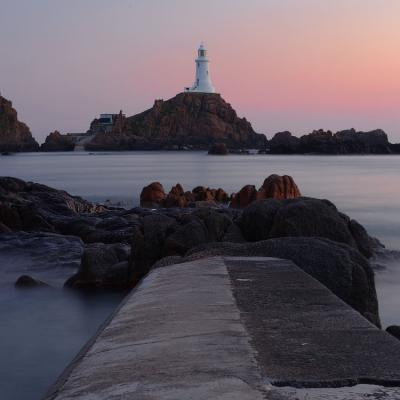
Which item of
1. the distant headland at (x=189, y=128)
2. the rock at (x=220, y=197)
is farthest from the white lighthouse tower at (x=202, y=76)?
the rock at (x=220, y=197)

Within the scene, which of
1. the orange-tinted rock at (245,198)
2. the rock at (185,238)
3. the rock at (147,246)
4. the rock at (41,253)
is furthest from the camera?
the orange-tinted rock at (245,198)

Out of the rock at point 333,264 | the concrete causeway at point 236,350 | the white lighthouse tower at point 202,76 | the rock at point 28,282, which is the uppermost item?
the white lighthouse tower at point 202,76

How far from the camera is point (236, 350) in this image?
4.18 m

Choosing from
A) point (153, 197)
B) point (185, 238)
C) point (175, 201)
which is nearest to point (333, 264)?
point (185, 238)

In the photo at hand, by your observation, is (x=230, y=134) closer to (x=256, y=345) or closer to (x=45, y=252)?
(x=45, y=252)

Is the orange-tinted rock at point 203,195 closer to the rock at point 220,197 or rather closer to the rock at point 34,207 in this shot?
the rock at point 220,197

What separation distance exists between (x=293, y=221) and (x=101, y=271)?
4.15 metres

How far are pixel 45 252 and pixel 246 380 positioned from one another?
14663mm

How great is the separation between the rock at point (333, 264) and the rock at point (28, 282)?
5745 mm

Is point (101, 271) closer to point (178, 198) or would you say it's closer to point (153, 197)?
point (178, 198)

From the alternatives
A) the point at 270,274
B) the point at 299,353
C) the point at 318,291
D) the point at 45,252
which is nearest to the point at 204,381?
the point at 299,353

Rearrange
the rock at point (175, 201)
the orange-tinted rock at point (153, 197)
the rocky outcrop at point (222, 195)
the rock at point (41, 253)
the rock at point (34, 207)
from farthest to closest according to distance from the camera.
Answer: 1. the orange-tinted rock at point (153, 197)
2. the rock at point (175, 201)
3. the rocky outcrop at point (222, 195)
4. the rock at point (34, 207)
5. the rock at point (41, 253)

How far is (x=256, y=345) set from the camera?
14.1 feet

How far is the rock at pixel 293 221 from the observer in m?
11.4
